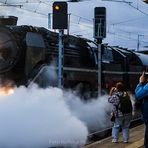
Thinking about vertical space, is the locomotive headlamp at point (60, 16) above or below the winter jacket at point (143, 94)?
above

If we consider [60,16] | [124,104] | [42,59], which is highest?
[60,16]

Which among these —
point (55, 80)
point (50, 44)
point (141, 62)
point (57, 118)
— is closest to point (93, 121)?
point (55, 80)

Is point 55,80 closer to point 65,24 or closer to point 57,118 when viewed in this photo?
point 65,24

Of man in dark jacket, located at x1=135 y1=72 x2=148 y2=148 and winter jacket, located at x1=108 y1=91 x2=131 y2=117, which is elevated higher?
man in dark jacket, located at x1=135 y1=72 x2=148 y2=148

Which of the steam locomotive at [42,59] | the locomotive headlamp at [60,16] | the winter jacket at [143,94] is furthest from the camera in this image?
the steam locomotive at [42,59]

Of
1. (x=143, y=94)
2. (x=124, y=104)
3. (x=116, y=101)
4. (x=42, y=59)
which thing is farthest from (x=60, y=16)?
(x=143, y=94)

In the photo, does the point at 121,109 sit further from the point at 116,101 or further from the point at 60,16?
the point at 60,16

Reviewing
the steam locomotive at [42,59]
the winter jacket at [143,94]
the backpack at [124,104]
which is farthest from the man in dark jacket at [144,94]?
the steam locomotive at [42,59]

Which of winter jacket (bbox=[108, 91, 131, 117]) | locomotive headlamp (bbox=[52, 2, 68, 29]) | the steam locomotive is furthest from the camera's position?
the steam locomotive

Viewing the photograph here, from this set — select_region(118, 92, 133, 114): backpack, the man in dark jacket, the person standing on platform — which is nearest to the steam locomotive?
Answer: the person standing on platform

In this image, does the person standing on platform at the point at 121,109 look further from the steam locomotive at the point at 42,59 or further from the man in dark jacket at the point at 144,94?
the steam locomotive at the point at 42,59

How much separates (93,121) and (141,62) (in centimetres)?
1120

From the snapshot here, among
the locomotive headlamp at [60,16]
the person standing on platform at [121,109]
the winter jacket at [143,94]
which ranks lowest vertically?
the person standing on platform at [121,109]

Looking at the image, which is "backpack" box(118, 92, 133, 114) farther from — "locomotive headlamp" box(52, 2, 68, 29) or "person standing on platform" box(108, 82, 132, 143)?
"locomotive headlamp" box(52, 2, 68, 29)
